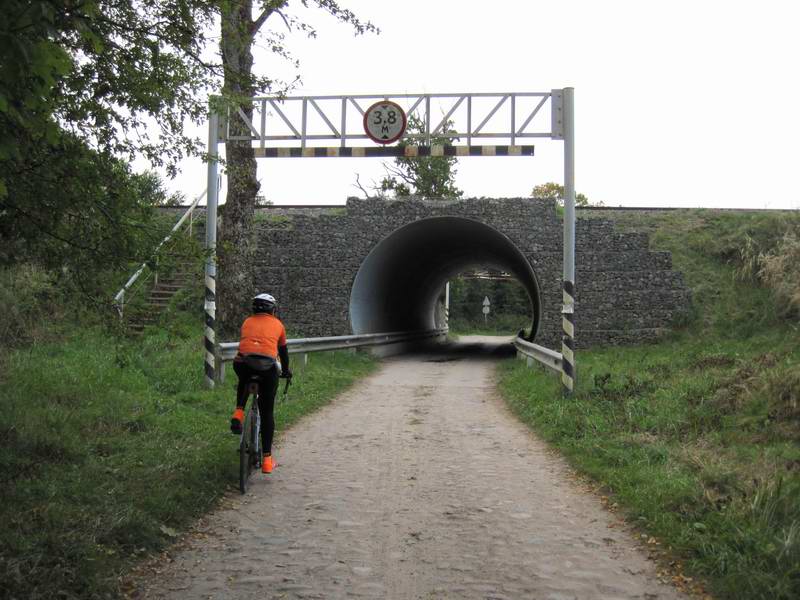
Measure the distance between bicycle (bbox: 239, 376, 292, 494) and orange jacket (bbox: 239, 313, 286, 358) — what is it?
258mm

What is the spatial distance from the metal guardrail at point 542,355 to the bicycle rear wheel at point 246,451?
21.6 ft

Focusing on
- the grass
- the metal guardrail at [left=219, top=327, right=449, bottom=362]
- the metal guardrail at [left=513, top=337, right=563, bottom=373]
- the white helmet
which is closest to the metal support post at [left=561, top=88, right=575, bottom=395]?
the metal guardrail at [left=513, top=337, right=563, bottom=373]

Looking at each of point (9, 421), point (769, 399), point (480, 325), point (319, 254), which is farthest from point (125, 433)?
point (480, 325)

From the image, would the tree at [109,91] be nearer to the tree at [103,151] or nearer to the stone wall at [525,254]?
the tree at [103,151]

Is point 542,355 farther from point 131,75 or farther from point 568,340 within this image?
point 131,75

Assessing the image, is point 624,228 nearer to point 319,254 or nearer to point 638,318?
point 638,318

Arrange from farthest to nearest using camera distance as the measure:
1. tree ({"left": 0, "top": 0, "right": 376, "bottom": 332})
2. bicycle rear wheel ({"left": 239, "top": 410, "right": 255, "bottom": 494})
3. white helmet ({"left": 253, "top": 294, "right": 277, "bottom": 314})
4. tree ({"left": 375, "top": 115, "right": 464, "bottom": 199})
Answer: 1. tree ({"left": 375, "top": 115, "right": 464, "bottom": 199})
2. white helmet ({"left": 253, "top": 294, "right": 277, "bottom": 314})
3. bicycle rear wheel ({"left": 239, "top": 410, "right": 255, "bottom": 494})
4. tree ({"left": 0, "top": 0, "right": 376, "bottom": 332})

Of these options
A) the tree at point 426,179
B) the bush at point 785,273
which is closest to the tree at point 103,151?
the bush at point 785,273

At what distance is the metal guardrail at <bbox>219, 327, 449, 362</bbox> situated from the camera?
1158cm

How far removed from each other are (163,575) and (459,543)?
184cm

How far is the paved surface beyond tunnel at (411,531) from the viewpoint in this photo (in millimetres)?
4191

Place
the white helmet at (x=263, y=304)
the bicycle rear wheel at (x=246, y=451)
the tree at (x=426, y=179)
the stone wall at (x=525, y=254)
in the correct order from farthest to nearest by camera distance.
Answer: the tree at (x=426, y=179) < the stone wall at (x=525, y=254) < the white helmet at (x=263, y=304) < the bicycle rear wheel at (x=246, y=451)

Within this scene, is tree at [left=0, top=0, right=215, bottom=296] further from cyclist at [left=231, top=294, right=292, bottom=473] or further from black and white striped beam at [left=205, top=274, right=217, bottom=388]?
black and white striped beam at [left=205, top=274, right=217, bottom=388]

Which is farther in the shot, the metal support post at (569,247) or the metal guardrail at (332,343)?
the metal guardrail at (332,343)
